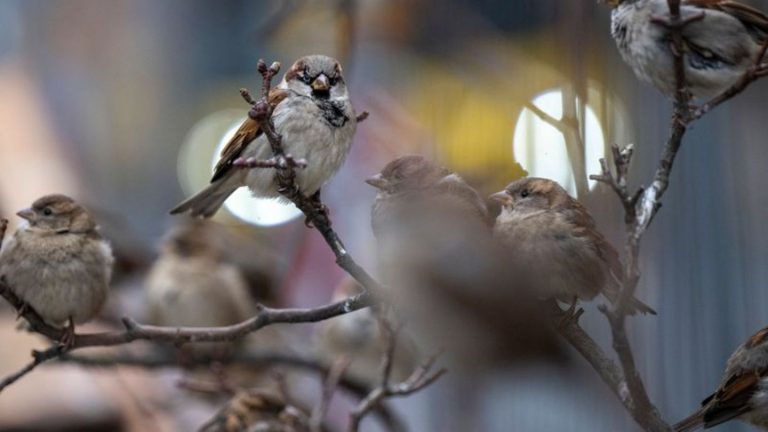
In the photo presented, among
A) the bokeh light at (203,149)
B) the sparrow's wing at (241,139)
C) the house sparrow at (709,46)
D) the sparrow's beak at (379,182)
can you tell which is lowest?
the bokeh light at (203,149)

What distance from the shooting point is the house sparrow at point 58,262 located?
226 centimetres

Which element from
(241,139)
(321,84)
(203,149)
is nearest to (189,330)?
(241,139)

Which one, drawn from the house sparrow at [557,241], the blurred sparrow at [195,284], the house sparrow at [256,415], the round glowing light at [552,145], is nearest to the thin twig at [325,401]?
the house sparrow at [256,415]

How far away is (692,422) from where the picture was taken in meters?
1.55

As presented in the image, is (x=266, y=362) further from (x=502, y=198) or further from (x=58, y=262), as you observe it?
(x=502, y=198)

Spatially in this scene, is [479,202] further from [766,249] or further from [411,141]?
[411,141]

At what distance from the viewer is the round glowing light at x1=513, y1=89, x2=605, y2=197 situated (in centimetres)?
152

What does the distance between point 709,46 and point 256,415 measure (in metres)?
1.66

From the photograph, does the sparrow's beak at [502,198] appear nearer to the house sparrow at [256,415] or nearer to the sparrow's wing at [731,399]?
the sparrow's wing at [731,399]

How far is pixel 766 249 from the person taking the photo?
1.59m

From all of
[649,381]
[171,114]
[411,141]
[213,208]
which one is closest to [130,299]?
[171,114]

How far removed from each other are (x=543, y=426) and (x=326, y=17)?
185 cm

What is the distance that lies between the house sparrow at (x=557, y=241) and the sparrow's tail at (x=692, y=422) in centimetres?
17

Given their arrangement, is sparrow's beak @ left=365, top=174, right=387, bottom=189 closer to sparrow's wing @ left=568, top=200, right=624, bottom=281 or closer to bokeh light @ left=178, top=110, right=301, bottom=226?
sparrow's wing @ left=568, top=200, right=624, bottom=281
